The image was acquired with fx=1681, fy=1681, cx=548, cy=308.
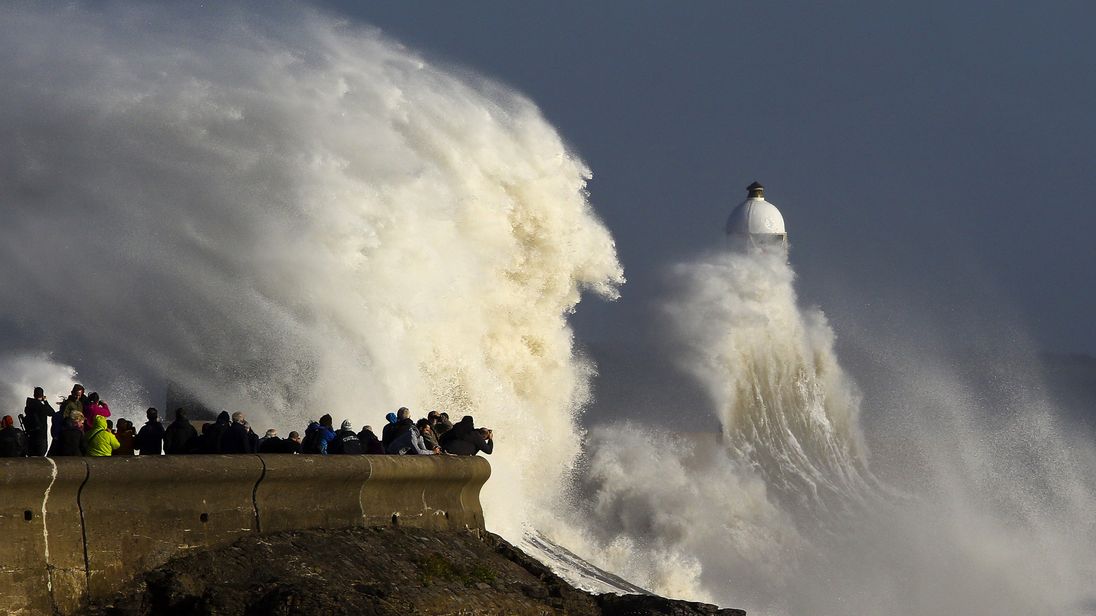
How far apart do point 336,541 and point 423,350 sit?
1043 centimetres

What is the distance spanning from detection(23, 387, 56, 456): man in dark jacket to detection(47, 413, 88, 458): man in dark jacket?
1.96 m

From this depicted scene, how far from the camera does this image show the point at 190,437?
10.8 metres

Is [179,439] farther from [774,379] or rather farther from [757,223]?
[757,223]

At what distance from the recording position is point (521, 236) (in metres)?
23.2

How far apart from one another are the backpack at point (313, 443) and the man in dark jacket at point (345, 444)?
10cm

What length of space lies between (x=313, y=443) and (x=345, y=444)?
1.08 ft

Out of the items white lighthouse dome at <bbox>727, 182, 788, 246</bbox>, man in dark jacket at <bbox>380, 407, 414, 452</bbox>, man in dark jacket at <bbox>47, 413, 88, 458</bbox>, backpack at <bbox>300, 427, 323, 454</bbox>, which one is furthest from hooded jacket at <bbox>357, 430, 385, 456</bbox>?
white lighthouse dome at <bbox>727, 182, 788, 246</bbox>

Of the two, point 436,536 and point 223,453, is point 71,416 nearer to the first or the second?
A: point 223,453

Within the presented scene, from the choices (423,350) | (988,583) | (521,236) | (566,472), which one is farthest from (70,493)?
(988,583)

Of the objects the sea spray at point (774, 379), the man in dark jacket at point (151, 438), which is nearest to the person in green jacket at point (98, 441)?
the man in dark jacket at point (151, 438)

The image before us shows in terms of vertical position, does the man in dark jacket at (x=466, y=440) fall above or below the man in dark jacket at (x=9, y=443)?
above

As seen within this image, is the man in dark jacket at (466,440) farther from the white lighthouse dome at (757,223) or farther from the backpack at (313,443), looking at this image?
the white lighthouse dome at (757,223)

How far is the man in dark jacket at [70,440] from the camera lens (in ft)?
31.3

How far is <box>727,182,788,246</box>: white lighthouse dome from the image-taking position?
5972 cm
